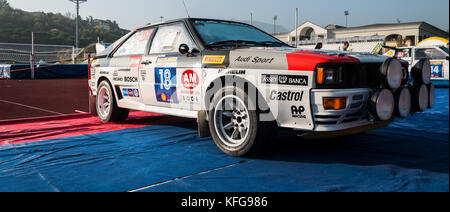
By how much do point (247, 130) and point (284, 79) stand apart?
590 millimetres

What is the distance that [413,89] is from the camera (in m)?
3.28

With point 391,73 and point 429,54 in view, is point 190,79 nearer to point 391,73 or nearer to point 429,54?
point 391,73

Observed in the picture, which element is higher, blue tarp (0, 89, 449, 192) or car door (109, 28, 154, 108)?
car door (109, 28, 154, 108)

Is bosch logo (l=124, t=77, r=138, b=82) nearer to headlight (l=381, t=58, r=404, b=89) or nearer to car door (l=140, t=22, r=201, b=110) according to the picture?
car door (l=140, t=22, r=201, b=110)

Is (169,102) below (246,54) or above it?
below

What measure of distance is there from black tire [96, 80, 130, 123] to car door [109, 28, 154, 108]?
17cm

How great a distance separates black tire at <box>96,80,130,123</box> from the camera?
5773 mm

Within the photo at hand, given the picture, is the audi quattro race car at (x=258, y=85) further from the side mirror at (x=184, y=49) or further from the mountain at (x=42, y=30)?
the mountain at (x=42, y=30)

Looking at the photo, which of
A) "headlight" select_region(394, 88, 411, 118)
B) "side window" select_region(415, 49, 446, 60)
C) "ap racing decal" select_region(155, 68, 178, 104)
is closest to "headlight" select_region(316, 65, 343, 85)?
"headlight" select_region(394, 88, 411, 118)

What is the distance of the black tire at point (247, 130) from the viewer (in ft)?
11.1

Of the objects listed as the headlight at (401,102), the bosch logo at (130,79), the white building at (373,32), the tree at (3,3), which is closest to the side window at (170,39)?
the bosch logo at (130,79)
